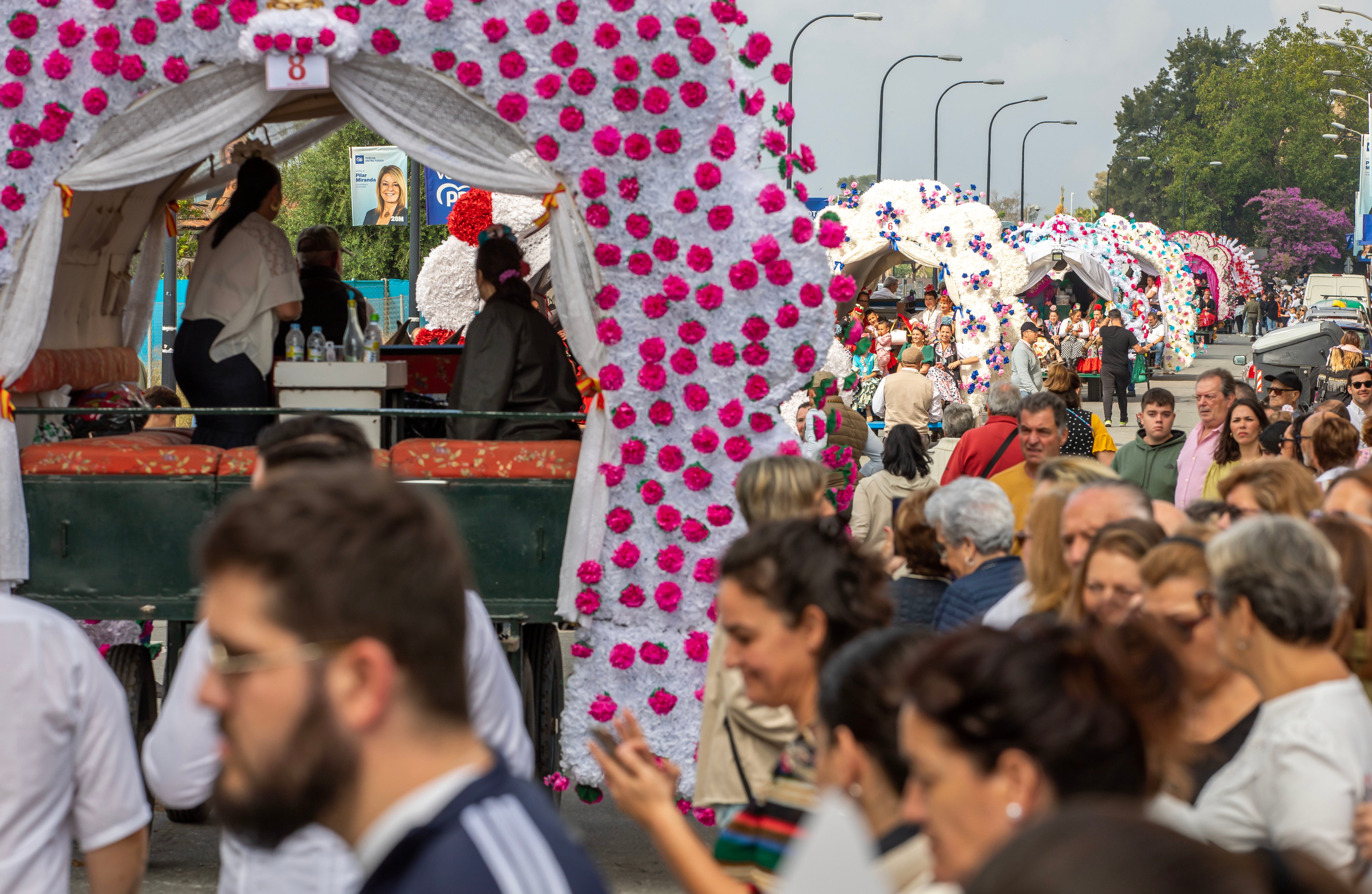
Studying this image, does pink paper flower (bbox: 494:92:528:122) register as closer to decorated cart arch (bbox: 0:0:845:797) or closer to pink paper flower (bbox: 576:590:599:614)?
decorated cart arch (bbox: 0:0:845:797)

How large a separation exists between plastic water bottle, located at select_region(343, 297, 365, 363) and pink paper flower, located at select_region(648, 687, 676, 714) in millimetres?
2325

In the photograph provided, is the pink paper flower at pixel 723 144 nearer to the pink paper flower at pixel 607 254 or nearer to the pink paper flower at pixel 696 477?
the pink paper flower at pixel 607 254

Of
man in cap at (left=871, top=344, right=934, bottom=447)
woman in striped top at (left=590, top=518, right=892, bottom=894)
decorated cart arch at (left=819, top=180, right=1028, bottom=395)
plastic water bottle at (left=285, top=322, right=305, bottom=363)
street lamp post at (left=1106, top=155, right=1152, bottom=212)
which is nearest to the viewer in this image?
woman in striped top at (left=590, top=518, right=892, bottom=894)

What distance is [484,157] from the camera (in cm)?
672

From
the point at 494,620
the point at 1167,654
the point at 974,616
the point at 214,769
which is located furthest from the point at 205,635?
the point at 494,620

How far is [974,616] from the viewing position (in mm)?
4863

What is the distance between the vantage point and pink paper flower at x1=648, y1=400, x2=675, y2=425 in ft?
22.4

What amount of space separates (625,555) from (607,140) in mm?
1836

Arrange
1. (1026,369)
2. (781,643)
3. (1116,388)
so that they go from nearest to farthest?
(781,643)
(1026,369)
(1116,388)

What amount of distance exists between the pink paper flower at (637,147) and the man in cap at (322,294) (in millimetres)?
1930

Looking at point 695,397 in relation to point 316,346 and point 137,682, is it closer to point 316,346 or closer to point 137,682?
point 316,346

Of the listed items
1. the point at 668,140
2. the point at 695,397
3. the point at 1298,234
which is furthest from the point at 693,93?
the point at 1298,234

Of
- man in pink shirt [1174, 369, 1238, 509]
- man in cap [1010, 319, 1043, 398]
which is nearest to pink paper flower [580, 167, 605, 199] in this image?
man in pink shirt [1174, 369, 1238, 509]

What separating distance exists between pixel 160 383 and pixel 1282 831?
1980 cm
